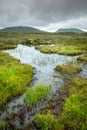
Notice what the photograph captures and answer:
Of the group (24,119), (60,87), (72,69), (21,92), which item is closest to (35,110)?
(24,119)

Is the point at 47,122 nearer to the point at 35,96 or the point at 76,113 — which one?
the point at 76,113

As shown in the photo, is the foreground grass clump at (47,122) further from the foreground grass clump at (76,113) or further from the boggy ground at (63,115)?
the foreground grass clump at (76,113)

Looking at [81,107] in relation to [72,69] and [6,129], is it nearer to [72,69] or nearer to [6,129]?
[6,129]

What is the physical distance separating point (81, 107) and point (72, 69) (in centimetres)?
1607

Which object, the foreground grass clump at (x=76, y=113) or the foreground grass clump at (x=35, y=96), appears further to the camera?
the foreground grass clump at (x=35, y=96)

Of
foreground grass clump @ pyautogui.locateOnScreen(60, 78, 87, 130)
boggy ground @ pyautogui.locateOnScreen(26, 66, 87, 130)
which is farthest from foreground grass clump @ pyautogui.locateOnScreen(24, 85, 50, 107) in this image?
foreground grass clump @ pyautogui.locateOnScreen(60, 78, 87, 130)

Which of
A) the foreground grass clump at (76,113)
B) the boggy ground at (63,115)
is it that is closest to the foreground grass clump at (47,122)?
the boggy ground at (63,115)

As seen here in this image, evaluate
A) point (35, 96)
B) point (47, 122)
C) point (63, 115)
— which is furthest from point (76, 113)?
point (35, 96)

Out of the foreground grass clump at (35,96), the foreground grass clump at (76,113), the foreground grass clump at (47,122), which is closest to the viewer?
the foreground grass clump at (47,122)

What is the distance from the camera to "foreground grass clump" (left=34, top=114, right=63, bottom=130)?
42.5ft

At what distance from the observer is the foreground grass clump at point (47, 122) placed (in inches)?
510

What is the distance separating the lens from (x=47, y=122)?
1332 centimetres

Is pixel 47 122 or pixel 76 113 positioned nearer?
pixel 47 122

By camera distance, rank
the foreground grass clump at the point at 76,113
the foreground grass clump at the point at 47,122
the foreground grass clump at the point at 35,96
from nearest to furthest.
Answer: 1. the foreground grass clump at the point at 47,122
2. the foreground grass clump at the point at 76,113
3. the foreground grass clump at the point at 35,96
